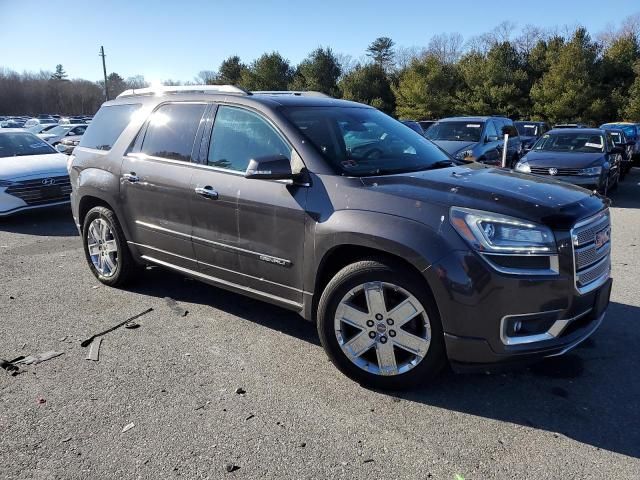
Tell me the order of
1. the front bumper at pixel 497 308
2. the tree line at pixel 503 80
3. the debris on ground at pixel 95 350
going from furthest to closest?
the tree line at pixel 503 80
the debris on ground at pixel 95 350
the front bumper at pixel 497 308

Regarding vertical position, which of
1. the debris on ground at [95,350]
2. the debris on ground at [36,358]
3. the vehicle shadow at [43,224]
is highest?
the vehicle shadow at [43,224]

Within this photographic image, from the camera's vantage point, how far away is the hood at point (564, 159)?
416 inches

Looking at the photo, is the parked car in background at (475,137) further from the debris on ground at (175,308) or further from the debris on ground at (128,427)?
the debris on ground at (128,427)

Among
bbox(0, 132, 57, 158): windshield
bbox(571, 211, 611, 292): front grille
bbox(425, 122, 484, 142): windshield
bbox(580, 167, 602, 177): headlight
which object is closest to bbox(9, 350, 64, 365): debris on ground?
bbox(571, 211, 611, 292): front grille

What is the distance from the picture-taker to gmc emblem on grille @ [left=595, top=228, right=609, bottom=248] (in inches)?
126

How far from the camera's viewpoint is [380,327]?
316cm

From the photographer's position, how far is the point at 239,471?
2.52m

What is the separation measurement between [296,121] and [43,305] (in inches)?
119

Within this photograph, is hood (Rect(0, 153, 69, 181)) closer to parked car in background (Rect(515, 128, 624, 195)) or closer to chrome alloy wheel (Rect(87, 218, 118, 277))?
chrome alloy wheel (Rect(87, 218, 118, 277))

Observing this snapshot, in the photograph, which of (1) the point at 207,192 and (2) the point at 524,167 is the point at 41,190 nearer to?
(1) the point at 207,192

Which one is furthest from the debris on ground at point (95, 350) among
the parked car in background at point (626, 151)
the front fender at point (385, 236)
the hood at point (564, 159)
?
the parked car in background at point (626, 151)

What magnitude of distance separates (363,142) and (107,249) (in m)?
2.87

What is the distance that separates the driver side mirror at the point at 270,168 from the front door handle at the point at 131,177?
164 centimetres

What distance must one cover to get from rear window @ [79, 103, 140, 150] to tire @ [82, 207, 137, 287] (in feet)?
2.19
